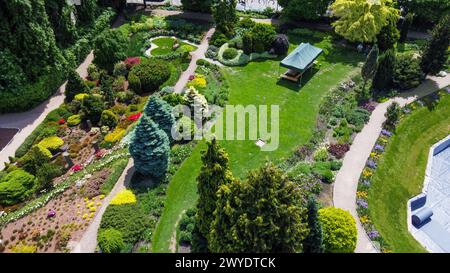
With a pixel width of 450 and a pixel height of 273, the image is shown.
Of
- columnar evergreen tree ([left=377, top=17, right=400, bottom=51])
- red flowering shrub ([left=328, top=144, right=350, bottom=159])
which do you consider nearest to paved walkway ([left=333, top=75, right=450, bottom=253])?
red flowering shrub ([left=328, top=144, right=350, bottom=159])

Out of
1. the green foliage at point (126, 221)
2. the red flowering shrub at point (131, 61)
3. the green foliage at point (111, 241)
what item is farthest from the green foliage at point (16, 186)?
the red flowering shrub at point (131, 61)

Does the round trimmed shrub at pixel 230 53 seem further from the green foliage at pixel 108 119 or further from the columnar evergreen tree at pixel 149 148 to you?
the columnar evergreen tree at pixel 149 148

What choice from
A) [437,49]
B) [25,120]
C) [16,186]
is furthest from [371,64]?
[25,120]

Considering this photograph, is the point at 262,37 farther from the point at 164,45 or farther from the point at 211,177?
the point at 211,177

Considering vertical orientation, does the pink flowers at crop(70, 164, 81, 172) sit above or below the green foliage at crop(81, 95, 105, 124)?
below

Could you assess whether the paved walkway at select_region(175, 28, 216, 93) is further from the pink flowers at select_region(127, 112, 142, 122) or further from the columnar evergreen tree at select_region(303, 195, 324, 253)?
the columnar evergreen tree at select_region(303, 195, 324, 253)
